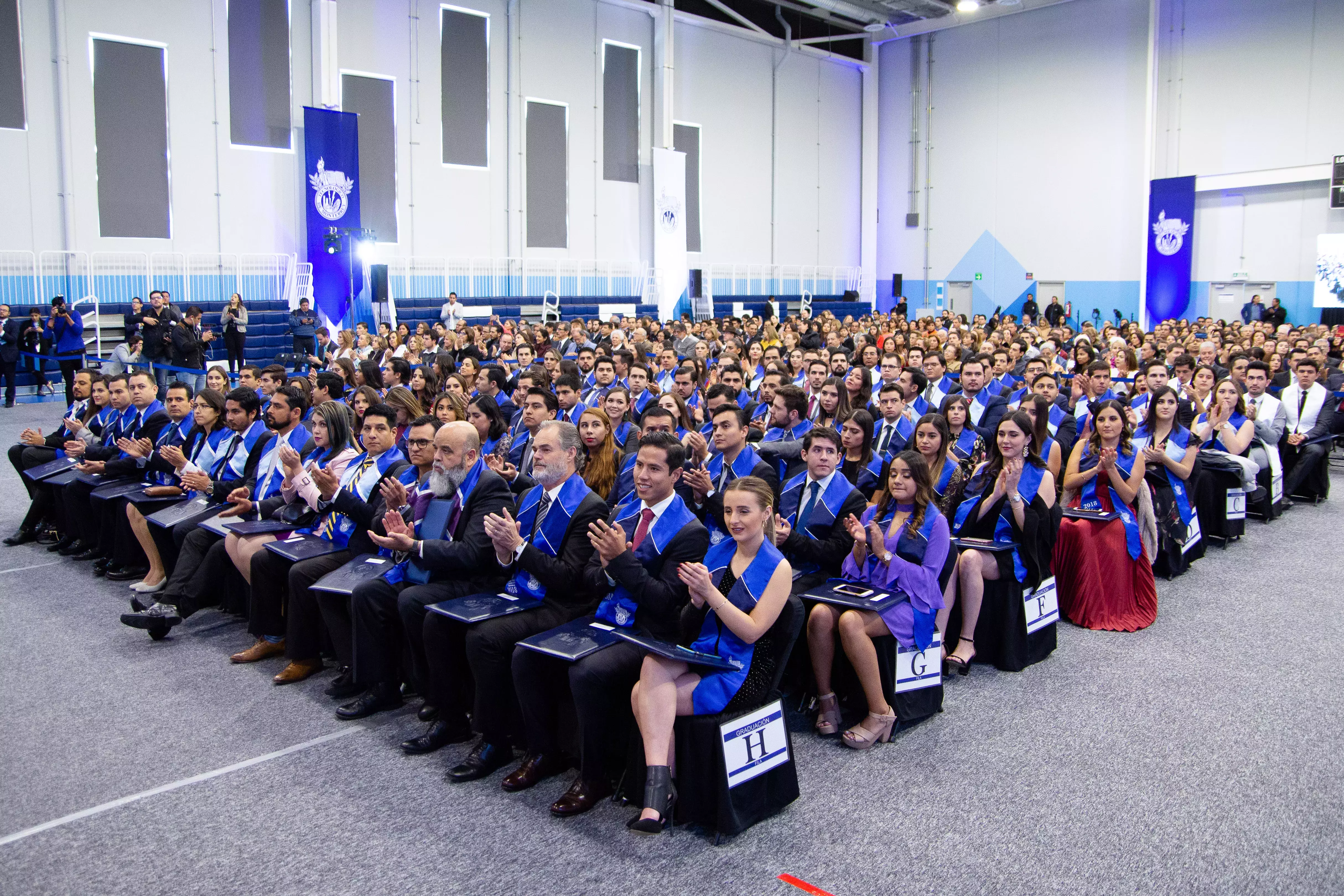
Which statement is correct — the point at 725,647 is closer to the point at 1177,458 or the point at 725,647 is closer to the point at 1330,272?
the point at 1177,458

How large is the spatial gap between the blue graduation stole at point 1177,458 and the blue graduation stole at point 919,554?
2656mm

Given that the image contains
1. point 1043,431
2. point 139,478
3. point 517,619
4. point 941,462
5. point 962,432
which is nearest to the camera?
point 517,619

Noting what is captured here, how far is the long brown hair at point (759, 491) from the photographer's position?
3365 mm

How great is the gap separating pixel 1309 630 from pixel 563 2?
752 inches

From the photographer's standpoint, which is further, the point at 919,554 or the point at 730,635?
the point at 919,554

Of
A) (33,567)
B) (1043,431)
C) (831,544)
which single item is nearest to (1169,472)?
(1043,431)

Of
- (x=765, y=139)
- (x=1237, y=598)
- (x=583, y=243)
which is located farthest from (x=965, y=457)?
(x=765, y=139)

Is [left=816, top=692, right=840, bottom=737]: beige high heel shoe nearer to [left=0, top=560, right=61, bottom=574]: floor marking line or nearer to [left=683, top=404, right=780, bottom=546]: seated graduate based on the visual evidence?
[left=683, top=404, right=780, bottom=546]: seated graduate

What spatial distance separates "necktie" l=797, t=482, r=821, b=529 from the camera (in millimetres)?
4461

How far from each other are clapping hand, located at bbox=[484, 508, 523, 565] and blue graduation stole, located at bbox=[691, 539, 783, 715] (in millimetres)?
796

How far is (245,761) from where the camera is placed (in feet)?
12.5

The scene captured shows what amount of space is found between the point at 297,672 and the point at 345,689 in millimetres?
348

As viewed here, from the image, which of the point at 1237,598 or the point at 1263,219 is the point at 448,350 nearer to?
the point at 1237,598

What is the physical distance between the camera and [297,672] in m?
4.59
